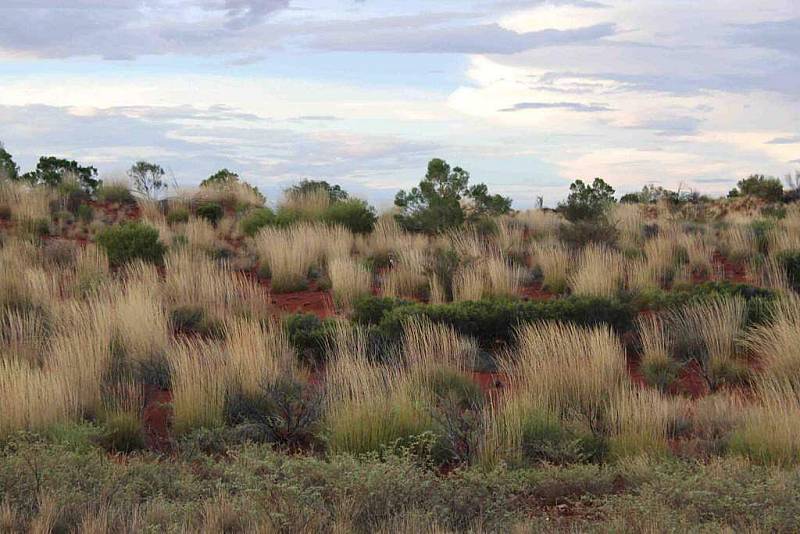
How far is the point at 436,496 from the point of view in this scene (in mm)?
5383

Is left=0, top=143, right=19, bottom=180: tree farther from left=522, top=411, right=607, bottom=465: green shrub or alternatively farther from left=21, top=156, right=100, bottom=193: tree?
left=522, top=411, right=607, bottom=465: green shrub

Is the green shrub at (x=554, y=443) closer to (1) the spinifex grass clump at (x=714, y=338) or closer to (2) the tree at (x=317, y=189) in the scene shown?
(1) the spinifex grass clump at (x=714, y=338)

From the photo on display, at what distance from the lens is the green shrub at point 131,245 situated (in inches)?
657

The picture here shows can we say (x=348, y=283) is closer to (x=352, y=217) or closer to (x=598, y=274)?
(x=598, y=274)

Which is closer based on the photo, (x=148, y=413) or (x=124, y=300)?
(x=148, y=413)

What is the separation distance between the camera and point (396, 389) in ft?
26.2

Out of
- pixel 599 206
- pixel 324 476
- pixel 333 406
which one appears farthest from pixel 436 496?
pixel 599 206

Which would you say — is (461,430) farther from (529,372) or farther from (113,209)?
(113,209)

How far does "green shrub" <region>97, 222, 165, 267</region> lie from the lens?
16.7 meters

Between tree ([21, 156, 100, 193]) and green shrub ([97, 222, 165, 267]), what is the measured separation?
9094 millimetres

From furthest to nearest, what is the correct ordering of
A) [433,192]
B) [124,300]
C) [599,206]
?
[599,206] → [433,192] → [124,300]

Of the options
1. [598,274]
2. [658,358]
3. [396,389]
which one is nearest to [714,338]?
[658,358]

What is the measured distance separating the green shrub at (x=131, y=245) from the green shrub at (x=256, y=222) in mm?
3730

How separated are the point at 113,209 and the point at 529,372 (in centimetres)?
1845
